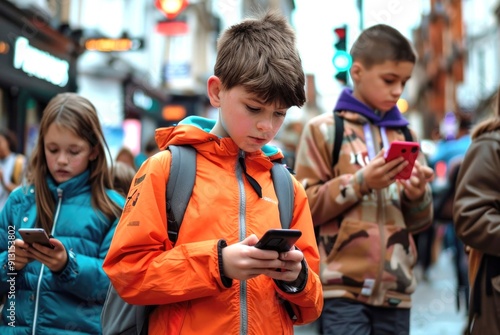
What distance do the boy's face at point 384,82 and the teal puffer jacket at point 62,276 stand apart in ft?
5.21

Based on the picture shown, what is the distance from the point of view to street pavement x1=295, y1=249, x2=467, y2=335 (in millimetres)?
8255

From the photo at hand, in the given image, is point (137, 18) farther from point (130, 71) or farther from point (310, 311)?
point (310, 311)

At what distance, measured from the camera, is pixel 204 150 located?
2551 mm

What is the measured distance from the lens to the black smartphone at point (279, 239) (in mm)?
2113

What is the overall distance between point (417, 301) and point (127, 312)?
8636mm

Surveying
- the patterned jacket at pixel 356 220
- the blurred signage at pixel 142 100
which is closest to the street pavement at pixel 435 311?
the patterned jacket at pixel 356 220

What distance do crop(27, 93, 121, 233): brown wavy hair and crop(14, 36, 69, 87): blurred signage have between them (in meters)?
9.75

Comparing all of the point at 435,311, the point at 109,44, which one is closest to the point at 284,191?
the point at 435,311

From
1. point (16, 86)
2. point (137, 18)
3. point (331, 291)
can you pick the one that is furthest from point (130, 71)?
point (331, 291)

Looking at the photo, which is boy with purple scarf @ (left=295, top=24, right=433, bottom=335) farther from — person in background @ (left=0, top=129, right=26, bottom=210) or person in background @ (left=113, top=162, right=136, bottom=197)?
person in background @ (left=0, top=129, right=26, bottom=210)

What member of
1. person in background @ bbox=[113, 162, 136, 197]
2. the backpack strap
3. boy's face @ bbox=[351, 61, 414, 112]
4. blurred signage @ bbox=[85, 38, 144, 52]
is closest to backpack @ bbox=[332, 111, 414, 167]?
the backpack strap

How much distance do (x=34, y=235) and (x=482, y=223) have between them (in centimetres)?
213

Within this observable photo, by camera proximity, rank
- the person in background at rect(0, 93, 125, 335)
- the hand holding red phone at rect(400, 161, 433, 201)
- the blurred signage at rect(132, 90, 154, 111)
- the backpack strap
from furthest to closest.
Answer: the blurred signage at rect(132, 90, 154, 111), the backpack strap, the hand holding red phone at rect(400, 161, 433, 201), the person in background at rect(0, 93, 125, 335)

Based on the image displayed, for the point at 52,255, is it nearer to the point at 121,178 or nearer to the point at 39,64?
the point at 121,178
